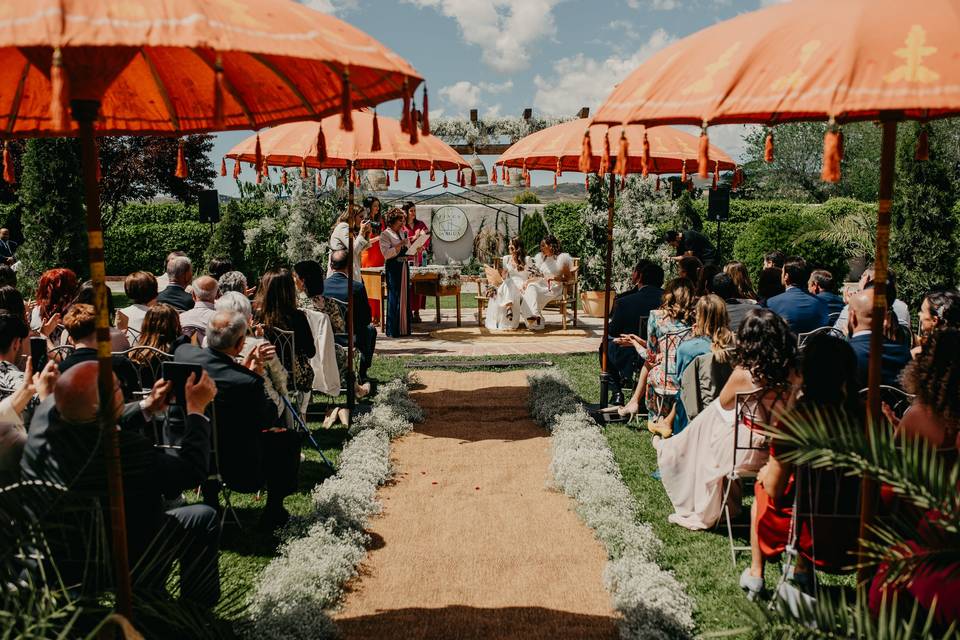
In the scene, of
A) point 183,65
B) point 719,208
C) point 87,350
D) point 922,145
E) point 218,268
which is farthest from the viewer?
point 719,208

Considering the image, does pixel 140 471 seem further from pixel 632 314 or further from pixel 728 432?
pixel 632 314

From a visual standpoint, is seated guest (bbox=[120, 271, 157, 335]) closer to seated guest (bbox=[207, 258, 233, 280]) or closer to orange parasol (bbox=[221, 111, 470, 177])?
orange parasol (bbox=[221, 111, 470, 177])

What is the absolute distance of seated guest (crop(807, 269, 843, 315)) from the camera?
7.60m

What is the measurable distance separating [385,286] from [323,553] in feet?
31.9

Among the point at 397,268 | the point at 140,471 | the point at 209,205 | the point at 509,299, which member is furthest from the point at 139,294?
the point at 209,205

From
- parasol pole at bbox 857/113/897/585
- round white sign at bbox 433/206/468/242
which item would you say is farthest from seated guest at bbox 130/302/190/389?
round white sign at bbox 433/206/468/242

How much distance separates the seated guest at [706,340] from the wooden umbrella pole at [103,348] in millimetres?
4290

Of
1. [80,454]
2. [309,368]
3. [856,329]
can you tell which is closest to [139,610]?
[80,454]

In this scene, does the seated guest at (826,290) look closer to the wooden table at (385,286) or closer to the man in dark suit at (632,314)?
the man in dark suit at (632,314)

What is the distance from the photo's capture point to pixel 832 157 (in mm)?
2607

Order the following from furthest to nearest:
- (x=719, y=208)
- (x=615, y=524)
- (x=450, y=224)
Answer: (x=450, y=224), (x=719, y=208), (x=615, y=524)

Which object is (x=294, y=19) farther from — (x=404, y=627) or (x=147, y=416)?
(x=404, y=627)

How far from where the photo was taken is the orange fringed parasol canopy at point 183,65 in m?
2.22

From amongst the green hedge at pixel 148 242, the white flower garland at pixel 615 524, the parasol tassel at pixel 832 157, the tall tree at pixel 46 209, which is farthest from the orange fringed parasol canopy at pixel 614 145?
the green hedge at pixel 148 242
